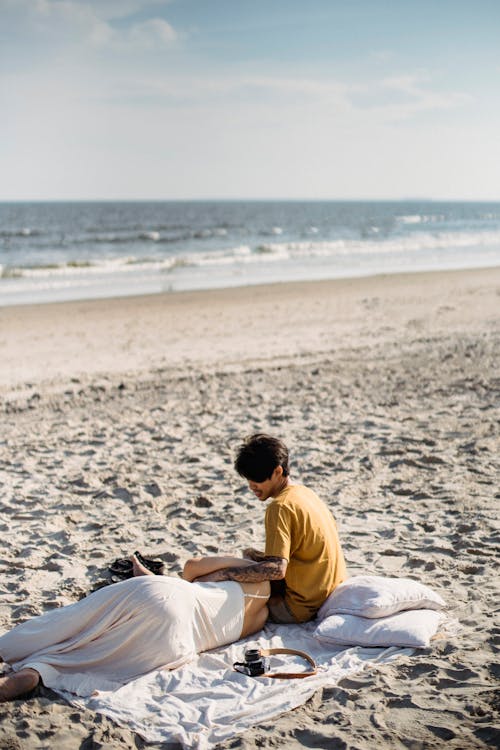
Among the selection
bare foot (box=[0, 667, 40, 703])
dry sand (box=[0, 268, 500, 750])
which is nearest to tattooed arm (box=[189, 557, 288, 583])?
dry sand (box=[0, 268, 500, 750])

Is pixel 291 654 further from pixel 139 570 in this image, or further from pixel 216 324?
pixel 216 324

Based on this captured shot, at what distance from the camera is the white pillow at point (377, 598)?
3766mm

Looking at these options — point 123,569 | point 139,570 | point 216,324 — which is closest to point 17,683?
point 139,570

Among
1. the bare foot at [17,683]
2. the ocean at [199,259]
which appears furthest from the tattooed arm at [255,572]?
the ocean at [199,259]

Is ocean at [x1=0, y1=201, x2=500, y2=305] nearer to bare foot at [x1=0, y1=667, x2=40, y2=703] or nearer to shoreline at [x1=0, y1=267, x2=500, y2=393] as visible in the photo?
shoreline at [x1=0, y1=267, x2=500, y2=393]

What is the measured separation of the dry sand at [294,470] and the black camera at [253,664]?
0.31 metres

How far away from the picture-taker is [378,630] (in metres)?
3.70

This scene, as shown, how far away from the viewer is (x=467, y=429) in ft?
23.7

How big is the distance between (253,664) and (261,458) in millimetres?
908

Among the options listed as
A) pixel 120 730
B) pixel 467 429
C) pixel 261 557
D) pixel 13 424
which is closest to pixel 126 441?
pixel 13 424

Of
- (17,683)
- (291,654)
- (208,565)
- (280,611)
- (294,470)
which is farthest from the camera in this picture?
(294,470)

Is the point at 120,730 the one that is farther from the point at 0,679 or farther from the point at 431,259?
the point at 431,259

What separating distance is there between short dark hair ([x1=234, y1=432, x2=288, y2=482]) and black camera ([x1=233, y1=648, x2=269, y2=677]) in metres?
0.78

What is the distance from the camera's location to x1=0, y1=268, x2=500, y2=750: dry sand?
10.3ft
